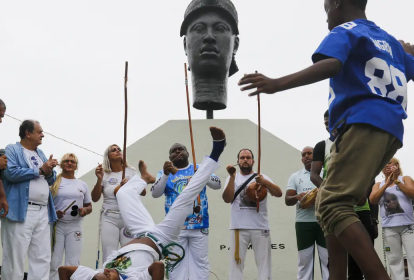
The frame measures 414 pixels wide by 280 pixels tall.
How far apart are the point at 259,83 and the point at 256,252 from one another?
3036 mm

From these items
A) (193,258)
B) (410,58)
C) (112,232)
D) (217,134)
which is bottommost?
(193,258)

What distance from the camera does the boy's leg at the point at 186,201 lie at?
3.65m

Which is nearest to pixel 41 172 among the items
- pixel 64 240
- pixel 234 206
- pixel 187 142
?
pixel 64 240

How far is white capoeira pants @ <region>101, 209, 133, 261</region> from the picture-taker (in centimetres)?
472

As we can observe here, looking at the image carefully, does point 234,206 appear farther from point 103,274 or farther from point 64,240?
point 103,274

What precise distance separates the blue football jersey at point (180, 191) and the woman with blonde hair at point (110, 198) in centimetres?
27

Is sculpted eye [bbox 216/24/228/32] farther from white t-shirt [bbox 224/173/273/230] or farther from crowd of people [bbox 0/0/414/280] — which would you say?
white t-shirt [bbox 224/173/273/230]

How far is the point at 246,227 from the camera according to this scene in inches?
189

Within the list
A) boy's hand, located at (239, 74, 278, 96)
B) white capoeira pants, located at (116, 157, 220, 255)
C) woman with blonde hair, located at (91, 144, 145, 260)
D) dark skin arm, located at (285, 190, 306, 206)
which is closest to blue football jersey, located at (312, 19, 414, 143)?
boy's hand, located at (239, 74, 278, 96)

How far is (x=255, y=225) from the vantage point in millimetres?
4801

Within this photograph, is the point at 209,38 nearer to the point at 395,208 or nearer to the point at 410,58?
the point at 395,208

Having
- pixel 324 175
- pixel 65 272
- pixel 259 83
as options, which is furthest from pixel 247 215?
pixel 259 83

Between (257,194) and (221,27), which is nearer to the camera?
(257,194)

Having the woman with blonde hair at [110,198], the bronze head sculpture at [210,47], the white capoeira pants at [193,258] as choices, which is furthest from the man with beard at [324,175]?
the bronze head sculpture at [210,47]
